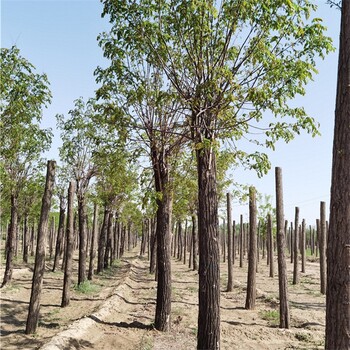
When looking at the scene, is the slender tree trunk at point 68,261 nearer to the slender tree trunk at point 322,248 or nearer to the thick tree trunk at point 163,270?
the thick tree trunk at point 163,270

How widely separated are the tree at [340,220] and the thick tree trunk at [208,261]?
2.64 metres

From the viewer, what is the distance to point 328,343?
4746 mm

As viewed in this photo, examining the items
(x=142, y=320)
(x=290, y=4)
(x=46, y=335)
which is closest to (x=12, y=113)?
(x=46, y=335)

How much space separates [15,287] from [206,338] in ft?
43.0

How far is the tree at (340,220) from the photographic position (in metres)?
4.70

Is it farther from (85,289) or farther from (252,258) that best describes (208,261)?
(85,289)

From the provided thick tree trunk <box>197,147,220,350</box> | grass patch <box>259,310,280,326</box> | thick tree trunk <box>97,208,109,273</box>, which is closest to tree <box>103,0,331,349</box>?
thick tree trunk <box>197,147,220,350</box>

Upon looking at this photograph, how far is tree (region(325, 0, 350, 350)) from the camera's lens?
470 centimetres

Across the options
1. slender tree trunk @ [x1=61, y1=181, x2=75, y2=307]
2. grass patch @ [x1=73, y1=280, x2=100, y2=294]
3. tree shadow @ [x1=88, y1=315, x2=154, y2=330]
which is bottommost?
grass patch @ [x1=73, y1=280, x2=100, y2=294]

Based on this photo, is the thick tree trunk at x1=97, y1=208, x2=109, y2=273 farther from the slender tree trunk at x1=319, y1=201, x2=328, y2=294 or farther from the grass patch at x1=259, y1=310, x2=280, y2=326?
the grass patch at x1=259, y1=310, x2=280, y2=326

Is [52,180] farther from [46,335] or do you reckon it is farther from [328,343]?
[328,343]

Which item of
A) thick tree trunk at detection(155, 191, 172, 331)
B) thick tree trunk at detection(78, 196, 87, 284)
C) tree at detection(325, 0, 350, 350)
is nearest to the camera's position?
tree at detection(325, 0, 350, 350)

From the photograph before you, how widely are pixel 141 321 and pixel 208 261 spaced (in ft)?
17.8

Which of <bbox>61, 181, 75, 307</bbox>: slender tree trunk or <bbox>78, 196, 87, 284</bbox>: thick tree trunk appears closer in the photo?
<bbox>61, 181, 75, 307</bbox>: slender tree trunk
